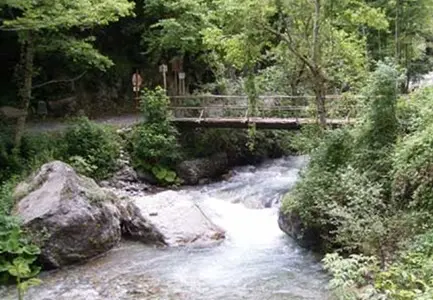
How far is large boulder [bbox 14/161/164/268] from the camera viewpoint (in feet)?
35.8

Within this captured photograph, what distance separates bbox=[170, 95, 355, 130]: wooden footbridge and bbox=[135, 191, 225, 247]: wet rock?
16.2 ft

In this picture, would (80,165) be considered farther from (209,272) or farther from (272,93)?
(272,93)

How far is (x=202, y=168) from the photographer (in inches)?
758

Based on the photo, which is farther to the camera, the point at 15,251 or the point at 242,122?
the point at 242,122

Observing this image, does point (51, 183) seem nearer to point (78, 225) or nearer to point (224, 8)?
point (78, 225)

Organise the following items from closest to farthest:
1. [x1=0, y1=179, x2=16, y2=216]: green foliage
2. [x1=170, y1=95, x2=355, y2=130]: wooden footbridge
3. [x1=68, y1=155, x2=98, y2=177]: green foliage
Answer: [x1=0, y1=179, x2=16, y2=216]: green foliage < [x1=68, y1=155, x2=98, y2=177]: green foliage < [x1=170, y1=95, x2=355, y2=130]: wooden footbridge

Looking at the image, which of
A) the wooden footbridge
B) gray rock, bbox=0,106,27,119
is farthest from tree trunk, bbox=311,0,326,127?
gray rock, bbox=0,106,27,119

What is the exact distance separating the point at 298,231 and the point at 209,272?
248cm

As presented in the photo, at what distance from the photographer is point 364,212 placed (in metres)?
9.32

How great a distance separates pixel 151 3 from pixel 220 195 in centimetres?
862

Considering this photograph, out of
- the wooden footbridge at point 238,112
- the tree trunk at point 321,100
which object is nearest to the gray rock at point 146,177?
the wooden footbridge at point 238,112

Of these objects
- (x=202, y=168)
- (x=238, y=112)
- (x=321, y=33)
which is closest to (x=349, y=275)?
(x=321, y=33)

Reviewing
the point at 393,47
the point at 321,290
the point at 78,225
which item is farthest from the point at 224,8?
the point at 393,47

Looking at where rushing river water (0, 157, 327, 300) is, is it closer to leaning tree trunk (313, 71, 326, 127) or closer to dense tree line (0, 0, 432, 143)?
leaning tree trunk (313, 71, 326, 127)
